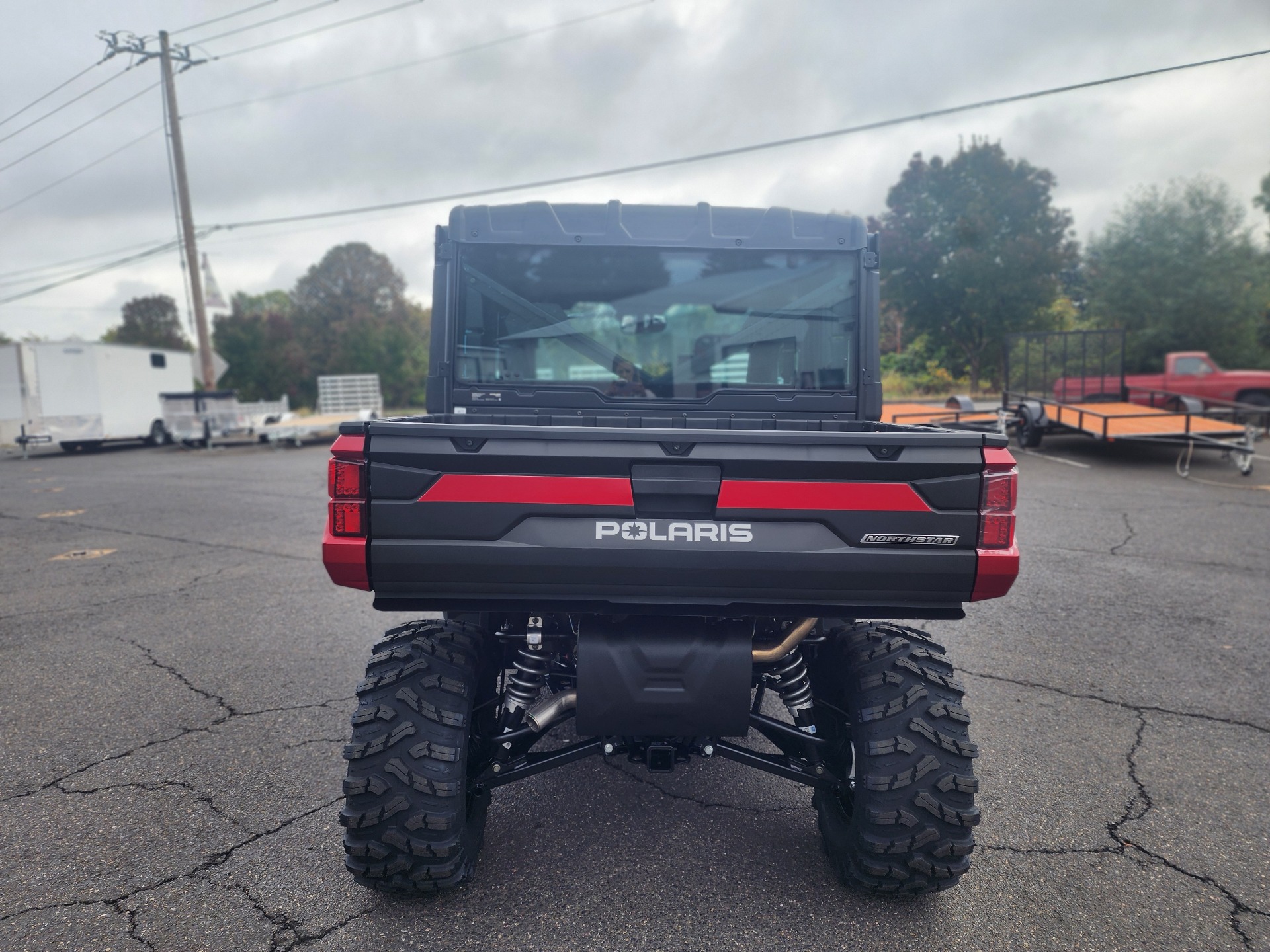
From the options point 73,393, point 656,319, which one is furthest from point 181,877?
point 73,393

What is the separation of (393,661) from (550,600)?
0.66 metres

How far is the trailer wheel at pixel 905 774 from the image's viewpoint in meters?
2.50

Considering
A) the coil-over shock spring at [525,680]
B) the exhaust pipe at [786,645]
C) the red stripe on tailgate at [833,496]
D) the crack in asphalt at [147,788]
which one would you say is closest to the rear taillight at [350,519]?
the coil-over shock spring at [525,680]

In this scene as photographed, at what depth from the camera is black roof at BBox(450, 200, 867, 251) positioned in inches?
146

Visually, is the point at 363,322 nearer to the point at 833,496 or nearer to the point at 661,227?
the point at 661,227

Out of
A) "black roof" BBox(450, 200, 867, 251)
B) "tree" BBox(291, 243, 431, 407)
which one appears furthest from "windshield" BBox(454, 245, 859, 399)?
"tree" BBox(291, 243, 431, 407)

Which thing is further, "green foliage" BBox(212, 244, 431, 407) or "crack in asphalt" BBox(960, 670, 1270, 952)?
"green foliage" BBox(212, 244, 431, 407)

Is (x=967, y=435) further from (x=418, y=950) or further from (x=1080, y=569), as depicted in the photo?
(x=1080, y=569)

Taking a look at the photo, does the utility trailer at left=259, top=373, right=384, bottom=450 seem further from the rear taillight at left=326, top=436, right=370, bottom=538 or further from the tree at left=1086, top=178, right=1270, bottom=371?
the tree at left=1086, top=178, right=1270, bottom=371

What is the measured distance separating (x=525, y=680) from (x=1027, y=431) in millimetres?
14914

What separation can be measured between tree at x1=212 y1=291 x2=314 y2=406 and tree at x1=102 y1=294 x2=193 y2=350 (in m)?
17.7

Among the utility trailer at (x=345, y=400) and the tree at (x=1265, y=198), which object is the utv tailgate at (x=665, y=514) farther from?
the tree at (x=1265, y=198)

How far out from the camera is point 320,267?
61.8 metres

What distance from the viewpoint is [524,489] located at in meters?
2.44
